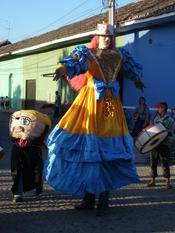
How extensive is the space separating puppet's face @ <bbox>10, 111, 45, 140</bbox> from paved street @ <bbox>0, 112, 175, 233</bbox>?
921 mm

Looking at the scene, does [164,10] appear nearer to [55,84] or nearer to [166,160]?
[166,160]

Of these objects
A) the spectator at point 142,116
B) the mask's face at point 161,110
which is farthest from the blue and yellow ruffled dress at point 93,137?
the spectator at point 142,116

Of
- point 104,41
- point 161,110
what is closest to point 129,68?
point 104,41

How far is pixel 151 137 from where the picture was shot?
23.2 ft

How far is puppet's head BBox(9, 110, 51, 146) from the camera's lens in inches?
237

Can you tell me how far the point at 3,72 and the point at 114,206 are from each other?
29.2 meters

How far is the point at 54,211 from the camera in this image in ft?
18.8

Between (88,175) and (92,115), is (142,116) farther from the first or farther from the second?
(88,175)

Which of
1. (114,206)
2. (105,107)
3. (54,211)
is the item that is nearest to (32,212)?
(54,211)

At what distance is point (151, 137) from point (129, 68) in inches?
62.3

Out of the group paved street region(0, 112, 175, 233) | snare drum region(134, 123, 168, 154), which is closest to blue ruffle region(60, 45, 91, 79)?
paved street region(0, 112, 175, 233)

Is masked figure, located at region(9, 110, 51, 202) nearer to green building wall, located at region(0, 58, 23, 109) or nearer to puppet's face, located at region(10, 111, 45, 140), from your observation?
puppet's face, located at region(10, 111, 45, 140)

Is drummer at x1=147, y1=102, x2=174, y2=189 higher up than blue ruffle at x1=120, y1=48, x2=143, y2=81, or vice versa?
blue ruffle at x1=120, y1=48, x2=143, y2=81

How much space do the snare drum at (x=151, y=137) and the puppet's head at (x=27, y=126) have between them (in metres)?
1.74
